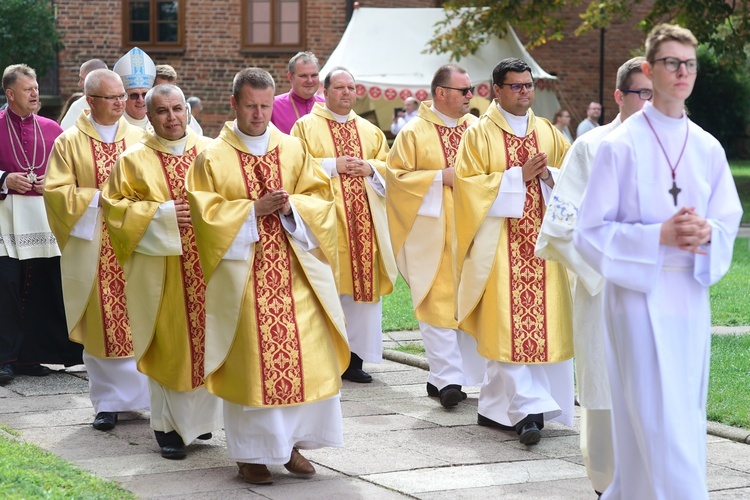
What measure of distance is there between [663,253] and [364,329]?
4.29 metres

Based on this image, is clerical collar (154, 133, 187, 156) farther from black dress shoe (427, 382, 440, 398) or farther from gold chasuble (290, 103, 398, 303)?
black dress shoe (427, 382, 440, 398)

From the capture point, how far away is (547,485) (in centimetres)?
546

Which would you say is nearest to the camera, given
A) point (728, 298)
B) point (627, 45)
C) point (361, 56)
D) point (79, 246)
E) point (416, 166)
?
point (79, 246)

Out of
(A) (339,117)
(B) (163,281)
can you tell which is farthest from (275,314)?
(A) (339,117)

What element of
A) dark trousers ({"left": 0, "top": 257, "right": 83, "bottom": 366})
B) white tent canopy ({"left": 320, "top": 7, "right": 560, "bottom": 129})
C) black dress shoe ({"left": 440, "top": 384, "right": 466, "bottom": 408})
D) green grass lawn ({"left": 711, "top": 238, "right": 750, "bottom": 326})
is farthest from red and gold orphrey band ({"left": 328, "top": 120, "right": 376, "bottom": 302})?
white tent canopy ({"left": 320, "top": 7, "right": 560, "bottom": 129})

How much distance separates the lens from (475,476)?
560 centimetres

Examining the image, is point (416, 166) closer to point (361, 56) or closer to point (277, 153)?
point (277, 153)

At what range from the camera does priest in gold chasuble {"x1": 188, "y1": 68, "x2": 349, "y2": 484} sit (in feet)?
18.0

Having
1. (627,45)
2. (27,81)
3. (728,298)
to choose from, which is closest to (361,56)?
(627,45)

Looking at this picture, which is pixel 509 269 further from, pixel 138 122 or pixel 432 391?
pixel 138 122

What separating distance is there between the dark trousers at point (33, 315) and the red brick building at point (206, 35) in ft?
49.8

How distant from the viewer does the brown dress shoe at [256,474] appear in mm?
5496

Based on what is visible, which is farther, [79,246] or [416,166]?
[416,166]

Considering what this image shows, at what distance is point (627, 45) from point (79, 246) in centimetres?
2235
